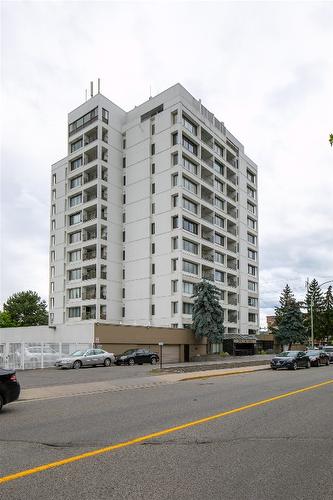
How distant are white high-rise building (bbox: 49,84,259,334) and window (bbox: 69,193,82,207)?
13 cm

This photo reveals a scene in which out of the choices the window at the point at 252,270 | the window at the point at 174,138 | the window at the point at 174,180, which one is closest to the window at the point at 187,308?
the window at the point at 174,180

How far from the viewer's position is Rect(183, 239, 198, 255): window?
5748 cm

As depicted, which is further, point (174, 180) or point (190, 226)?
point (190, 226)

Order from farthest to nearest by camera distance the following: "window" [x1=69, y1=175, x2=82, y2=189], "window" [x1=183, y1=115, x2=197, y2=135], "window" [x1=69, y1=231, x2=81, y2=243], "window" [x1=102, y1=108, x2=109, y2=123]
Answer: "window" [x1=69, y1=175, x2=82, y2=189] → "window" [x1=102, y1=108, x2=109, y2=123] → "window" [x1=69, y1=231, x2=81, y2=243] → "window" [x1=183, y1=115, x2=197, y2=135]

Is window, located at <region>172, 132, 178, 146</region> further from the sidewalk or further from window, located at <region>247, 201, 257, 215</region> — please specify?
the sidewalk

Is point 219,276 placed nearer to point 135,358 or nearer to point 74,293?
point 74,293

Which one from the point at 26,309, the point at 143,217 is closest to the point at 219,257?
the point at 143,217

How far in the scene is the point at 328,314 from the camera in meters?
94.6

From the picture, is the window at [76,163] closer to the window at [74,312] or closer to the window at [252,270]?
the window at [74,312]

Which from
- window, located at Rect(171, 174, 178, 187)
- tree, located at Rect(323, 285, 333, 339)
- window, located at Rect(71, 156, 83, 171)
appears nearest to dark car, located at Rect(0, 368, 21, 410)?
window, located at Rect(171, 174, 178, 187)

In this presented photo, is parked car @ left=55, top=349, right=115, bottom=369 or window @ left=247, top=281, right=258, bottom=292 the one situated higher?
window @ left=247, top=281, right=258, bottom=292

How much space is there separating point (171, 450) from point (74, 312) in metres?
54.3

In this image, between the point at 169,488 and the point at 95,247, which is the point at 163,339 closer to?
the point at 95,247

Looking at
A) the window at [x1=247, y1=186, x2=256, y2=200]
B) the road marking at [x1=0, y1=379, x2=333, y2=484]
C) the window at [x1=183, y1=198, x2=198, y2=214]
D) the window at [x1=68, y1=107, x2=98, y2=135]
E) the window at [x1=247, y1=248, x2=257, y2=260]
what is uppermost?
the window at [x1=68, y1=107, x2=98, y2=135]
